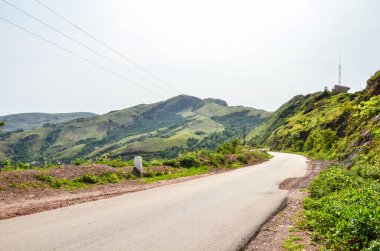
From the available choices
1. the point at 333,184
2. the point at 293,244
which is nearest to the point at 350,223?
the point at 293,244

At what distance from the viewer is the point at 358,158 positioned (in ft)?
65.3

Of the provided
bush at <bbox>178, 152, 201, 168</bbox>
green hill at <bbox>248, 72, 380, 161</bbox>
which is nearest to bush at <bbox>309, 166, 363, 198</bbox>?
green hill at <bbox>248, 72, 380, 161</bbox>

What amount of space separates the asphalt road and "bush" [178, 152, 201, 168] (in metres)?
14.2

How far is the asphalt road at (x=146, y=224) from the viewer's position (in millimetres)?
8055

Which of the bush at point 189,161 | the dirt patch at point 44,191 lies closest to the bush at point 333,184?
the dirt patch at point 44,191

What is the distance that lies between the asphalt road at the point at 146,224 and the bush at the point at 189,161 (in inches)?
560

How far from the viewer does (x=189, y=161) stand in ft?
98.9

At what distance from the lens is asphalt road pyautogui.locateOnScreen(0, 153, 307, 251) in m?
8.05

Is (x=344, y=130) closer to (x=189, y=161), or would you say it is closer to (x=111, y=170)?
(x=189, y=161)

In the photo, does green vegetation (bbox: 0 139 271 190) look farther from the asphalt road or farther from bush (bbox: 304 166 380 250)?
bush (bbox: 304 166 380 250)

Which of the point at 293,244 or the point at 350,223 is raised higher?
the point at 350,223

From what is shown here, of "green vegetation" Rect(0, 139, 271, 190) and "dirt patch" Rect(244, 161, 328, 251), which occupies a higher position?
"green vegetation" Rect(0, 139, 271, 190)

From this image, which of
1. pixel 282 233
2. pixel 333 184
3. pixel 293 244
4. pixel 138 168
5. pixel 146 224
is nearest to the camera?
pixel 293 244

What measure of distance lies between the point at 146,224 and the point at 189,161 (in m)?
20.2
